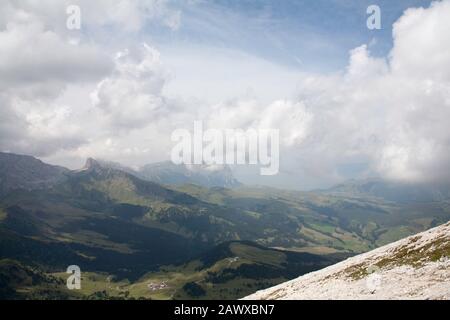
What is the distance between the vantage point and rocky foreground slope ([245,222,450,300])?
180ft

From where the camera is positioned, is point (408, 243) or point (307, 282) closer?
point (408, 243)

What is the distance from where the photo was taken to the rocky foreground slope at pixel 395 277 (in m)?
54.9

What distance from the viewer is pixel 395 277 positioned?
64.1 m
